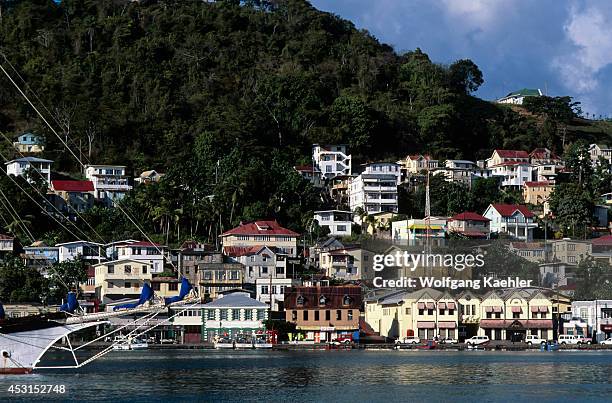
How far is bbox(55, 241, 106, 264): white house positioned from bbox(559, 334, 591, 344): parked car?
39854 mm

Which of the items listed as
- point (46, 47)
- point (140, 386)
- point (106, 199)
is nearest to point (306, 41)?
point (46, 47)

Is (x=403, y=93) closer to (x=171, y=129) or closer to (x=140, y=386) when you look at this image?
(x=171, y=129)

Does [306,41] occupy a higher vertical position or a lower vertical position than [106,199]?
higher

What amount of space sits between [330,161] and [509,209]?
22.7 metres

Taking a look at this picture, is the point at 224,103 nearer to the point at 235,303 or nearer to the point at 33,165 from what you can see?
the point at 33,165

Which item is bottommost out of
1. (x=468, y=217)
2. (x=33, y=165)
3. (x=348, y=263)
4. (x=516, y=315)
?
(x=516, y=315)

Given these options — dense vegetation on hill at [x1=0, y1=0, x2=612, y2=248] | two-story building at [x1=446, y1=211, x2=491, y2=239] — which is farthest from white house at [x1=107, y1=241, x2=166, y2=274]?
two-story building at [x1=446, y1=211, x2=491, y2=239]

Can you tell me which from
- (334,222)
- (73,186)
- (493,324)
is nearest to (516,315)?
(493,324)

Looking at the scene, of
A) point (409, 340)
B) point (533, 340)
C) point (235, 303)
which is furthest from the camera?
point (533, 340)

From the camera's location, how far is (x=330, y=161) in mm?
130750

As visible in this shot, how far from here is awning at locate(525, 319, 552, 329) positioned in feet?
299

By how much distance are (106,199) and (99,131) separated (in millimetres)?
12090

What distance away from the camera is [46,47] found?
488 ft

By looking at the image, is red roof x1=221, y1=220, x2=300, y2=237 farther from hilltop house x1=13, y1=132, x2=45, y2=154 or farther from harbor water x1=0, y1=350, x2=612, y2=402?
hilltop house x1=13, y1=132, x2=45, y2=154
